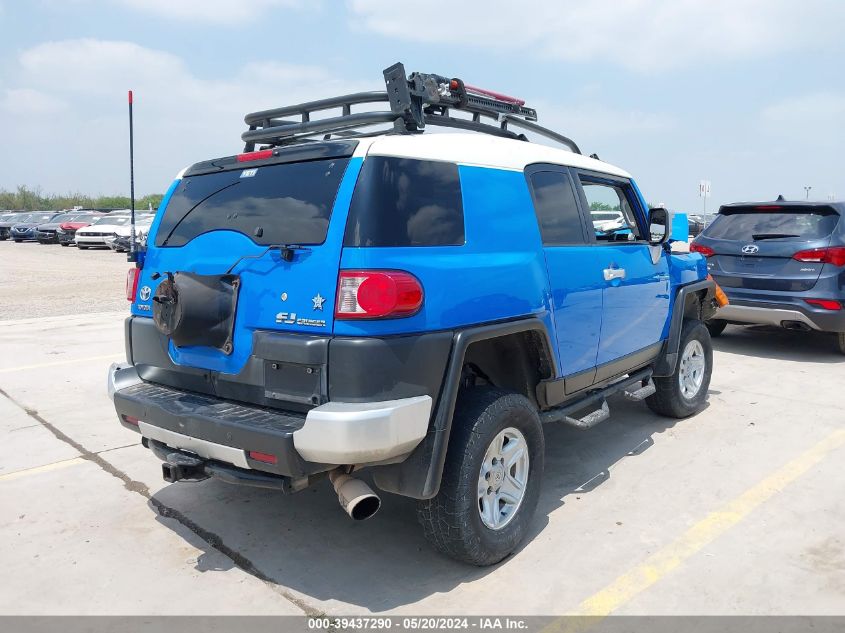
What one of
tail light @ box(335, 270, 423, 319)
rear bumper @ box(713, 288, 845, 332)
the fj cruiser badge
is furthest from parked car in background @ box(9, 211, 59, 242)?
tail light @ box(335, 270, 423, 319)

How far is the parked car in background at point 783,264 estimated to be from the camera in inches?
297

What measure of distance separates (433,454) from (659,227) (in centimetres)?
303

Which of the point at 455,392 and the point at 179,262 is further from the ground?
the point at 179,262

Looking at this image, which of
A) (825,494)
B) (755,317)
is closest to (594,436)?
(825,494)

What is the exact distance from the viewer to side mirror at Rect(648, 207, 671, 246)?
5074 millimetres

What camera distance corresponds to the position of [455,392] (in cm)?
307

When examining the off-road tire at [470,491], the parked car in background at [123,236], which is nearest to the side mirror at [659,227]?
the off-road tire at [470,491]

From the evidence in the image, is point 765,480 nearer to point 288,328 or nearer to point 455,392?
point 455,392

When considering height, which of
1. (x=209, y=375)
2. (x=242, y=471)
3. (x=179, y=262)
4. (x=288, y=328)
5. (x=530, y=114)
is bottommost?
(x=242, y=471)

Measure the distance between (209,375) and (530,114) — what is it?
2.90m

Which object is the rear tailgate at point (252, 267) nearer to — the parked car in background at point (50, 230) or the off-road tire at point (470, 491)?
the off-road tire at point (470, 491)

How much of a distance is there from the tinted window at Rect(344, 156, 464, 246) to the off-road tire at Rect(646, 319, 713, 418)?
3.02m

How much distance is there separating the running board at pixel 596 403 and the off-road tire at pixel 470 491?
0.56 metres

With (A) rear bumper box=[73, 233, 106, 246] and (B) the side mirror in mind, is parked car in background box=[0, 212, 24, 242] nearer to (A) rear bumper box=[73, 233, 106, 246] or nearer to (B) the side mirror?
(A) rear bumper box=[73, 233, 106, 246]
